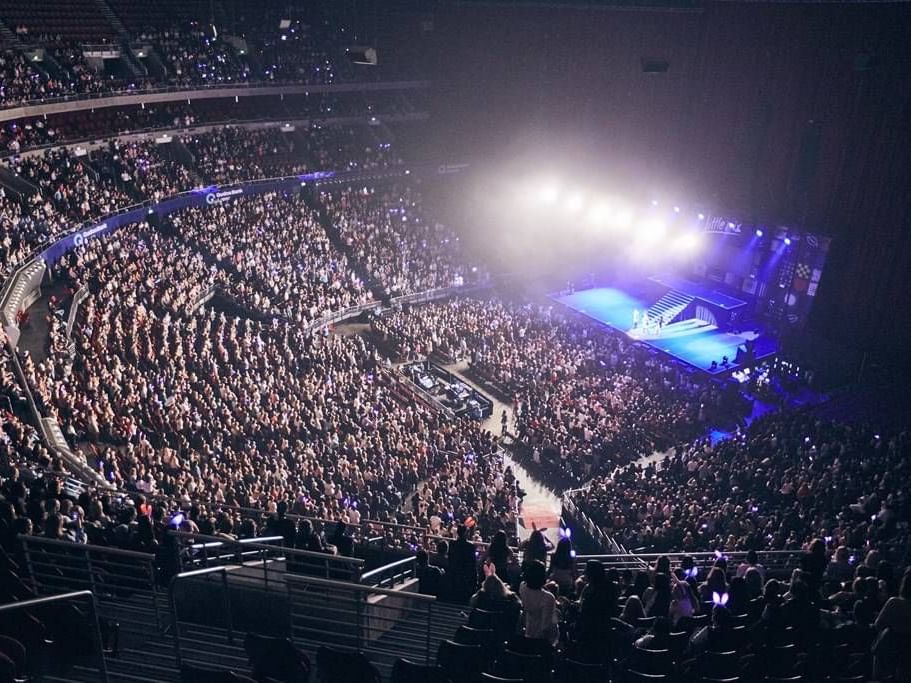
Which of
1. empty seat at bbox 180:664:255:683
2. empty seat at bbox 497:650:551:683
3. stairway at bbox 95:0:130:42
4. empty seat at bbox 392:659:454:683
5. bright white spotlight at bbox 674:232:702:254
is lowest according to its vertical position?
empty seat at bbox 497:650:551:683

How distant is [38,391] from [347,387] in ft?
24.6

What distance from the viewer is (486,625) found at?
630 cm

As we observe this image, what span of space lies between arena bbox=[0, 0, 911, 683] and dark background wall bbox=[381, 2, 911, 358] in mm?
134

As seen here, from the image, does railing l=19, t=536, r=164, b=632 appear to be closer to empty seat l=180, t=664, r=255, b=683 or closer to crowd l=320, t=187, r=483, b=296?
empty seat l=180, t=664, r=255, b=683

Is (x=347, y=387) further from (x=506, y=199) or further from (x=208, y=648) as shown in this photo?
(x=506, y=199)

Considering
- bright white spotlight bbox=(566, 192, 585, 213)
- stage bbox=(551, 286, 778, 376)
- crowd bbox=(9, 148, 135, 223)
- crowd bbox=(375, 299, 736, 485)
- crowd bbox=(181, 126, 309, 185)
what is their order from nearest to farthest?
1. crowd bbox=(375, 299, 736, 485)
2. crowd bbox=(9, 148, 135, 223)
3. stage bbox=(551, 286, 778, 376)
4. crowd bbox=(181, 126, 309, 185)
5. bright white spotlight bbox=(566, 192, 585, 213)

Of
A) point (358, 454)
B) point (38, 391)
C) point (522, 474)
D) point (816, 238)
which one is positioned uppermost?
point (816, 238)

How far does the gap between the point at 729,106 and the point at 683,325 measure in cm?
902

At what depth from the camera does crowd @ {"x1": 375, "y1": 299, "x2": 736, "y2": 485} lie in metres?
19.7

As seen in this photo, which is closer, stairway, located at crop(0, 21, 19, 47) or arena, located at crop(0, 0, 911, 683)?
arena, located at crop(0, 0, 911, 683)

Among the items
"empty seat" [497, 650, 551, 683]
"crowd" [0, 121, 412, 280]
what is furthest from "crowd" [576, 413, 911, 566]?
"crowd" [0, 121, 412, 280]

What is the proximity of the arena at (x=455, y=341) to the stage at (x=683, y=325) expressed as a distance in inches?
8.1

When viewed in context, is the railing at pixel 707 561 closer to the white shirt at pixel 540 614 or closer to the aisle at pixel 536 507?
the white shirt at pixel 540 614

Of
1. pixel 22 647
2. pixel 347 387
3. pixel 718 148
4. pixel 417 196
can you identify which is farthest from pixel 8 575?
pixel 417 196
